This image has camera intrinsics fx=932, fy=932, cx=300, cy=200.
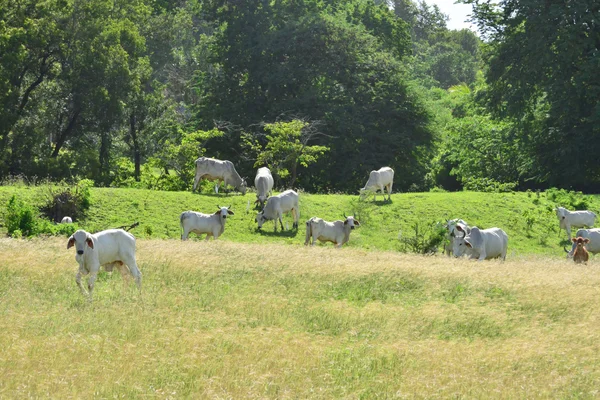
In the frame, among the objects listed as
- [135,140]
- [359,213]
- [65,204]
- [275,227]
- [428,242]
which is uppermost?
[135,140]

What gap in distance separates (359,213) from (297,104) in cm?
1727

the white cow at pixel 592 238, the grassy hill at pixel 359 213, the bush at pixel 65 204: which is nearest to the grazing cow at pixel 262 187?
the grassy hill at pixel 359 213

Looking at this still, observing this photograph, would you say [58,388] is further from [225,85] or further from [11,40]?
[225,85]

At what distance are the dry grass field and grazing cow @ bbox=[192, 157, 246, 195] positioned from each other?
14.8 meters

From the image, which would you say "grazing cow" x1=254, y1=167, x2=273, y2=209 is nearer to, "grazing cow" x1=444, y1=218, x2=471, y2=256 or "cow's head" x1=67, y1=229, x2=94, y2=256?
"grazing cow" x1=444, y1=218, x2=471, y2=256

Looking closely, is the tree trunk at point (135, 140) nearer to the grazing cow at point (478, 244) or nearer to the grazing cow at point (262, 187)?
the grazing cow at point (262, 187)

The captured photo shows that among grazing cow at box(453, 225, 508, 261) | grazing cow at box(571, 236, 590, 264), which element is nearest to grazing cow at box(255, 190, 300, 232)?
grazing cow at box(453, 225, 508, 261)

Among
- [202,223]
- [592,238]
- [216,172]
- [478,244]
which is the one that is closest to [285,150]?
[216,172]

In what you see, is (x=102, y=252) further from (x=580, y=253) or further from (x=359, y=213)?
(x=359, y=213)

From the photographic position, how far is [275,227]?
30.9 meters

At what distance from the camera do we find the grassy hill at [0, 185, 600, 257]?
30.0 metres

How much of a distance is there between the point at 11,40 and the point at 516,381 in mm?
33260

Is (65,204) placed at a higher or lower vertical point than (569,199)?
lower

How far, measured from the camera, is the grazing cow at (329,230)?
27.6 meters
